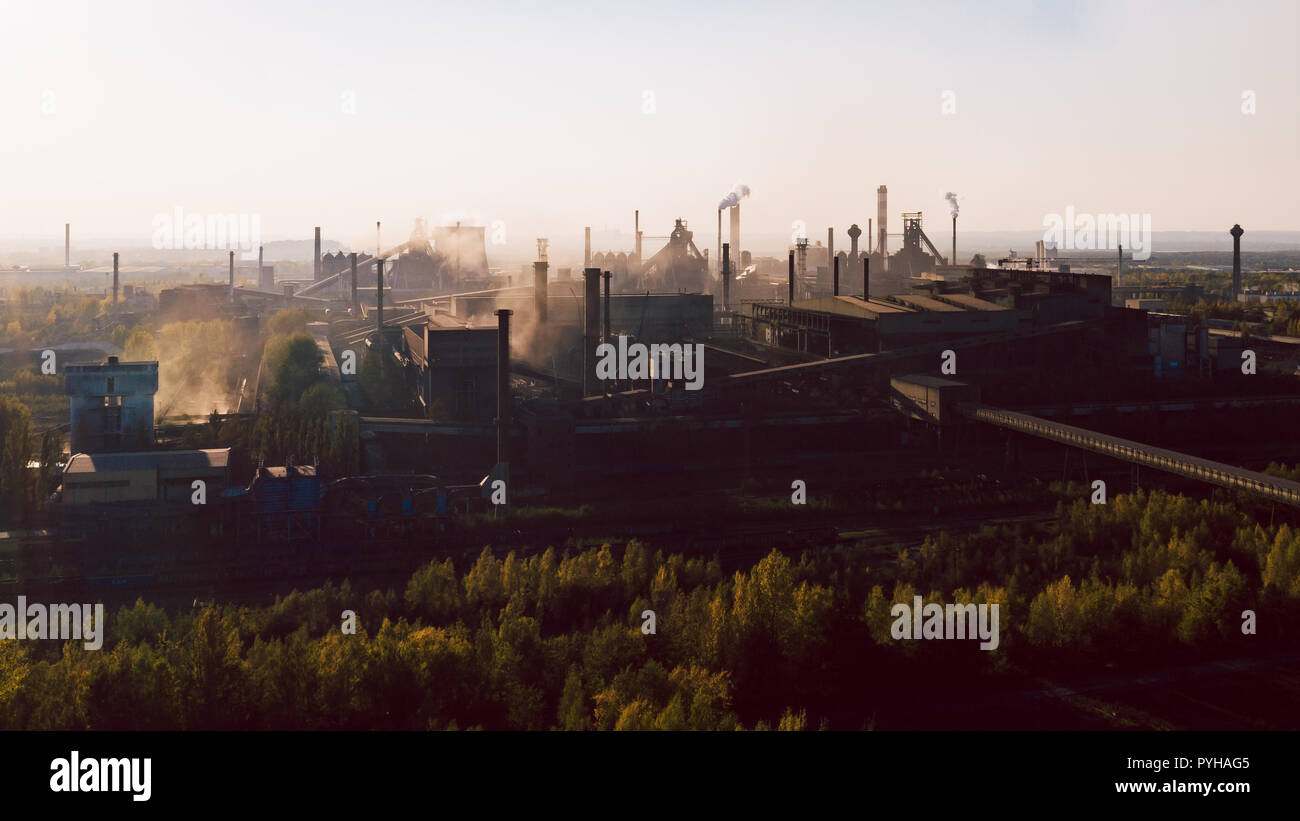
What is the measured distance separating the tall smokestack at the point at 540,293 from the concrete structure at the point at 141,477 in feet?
54.3

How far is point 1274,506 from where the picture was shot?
20.6 metres

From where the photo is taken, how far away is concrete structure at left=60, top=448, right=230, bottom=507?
2066 cm

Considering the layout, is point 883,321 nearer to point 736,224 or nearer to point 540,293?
point 540,293

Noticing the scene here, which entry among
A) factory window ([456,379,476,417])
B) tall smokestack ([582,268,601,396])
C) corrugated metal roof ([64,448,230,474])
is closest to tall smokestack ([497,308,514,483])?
factory window ([456,379,476,417])

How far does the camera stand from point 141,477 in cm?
2091

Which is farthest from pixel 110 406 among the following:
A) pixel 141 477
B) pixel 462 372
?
pixel 462 372

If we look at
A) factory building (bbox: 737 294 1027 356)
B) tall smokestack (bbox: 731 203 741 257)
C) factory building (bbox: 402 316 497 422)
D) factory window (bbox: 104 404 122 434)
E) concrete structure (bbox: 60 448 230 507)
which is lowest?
concrete structure (bbox: 60 448 230 507)

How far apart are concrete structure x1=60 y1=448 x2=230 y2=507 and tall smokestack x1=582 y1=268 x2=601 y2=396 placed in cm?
1193

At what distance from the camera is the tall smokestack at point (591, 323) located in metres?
31.7

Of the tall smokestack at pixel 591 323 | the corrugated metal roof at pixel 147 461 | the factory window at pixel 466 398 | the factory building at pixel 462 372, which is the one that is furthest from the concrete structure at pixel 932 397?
the corrugated metal roof at pixel 147 461

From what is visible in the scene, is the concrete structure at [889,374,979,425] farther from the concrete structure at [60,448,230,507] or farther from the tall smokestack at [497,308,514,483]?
the concrete structure at [60,448,230,507]

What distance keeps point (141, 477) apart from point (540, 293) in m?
18.8
